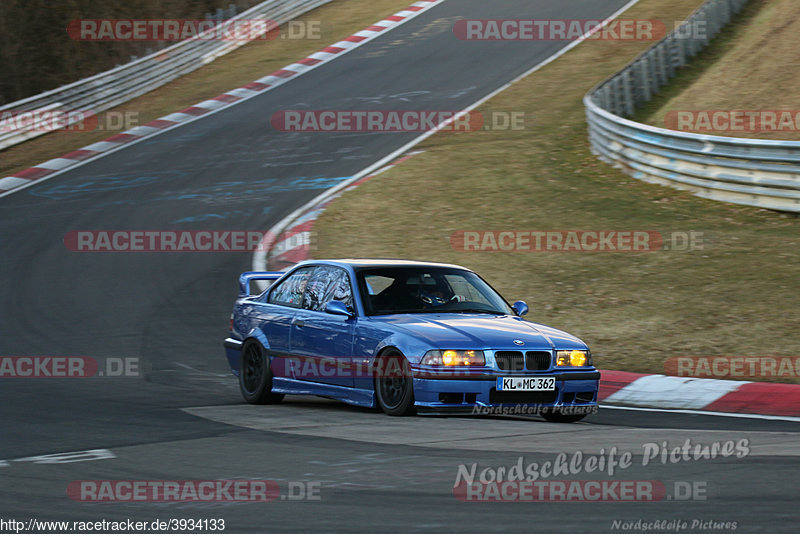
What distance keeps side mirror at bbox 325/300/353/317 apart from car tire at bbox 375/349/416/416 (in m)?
0.63

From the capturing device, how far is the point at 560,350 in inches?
352

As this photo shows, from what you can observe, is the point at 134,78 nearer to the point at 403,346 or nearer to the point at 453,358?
the point at 403,346

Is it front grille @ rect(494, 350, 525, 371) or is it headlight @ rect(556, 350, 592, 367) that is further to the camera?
headlight @ rect(556, 350, 592, 367)

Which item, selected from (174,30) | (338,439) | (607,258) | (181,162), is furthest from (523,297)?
(174,30)

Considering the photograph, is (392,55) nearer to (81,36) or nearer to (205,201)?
(81,36)

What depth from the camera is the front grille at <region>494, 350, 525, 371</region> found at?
868 centimetres

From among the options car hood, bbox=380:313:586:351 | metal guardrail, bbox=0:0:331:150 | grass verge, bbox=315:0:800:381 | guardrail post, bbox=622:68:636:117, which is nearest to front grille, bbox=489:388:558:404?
car hood, bbox=380:313:586:351

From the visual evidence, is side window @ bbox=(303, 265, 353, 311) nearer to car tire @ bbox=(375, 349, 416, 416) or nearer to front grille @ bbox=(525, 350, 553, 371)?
car tire @ bbox=(375, 349, 416, 416)

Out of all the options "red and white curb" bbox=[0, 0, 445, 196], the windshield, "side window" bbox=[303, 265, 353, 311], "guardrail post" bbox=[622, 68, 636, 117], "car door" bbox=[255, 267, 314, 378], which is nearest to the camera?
the windshield

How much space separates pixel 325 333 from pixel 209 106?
21.4m

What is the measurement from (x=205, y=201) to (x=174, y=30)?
1709 cm

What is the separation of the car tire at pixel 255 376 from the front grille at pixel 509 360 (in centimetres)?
240

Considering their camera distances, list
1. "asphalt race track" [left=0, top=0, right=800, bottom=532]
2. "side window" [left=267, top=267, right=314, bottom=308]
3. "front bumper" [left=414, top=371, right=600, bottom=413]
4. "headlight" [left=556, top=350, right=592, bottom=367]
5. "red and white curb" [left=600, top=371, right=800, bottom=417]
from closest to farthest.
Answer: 1. "asphalt race track" [left=0, top=0, right=800, bottom=532]
2. "front bumper" [left=414, top=371, right=600, bottom=413]
3. "headlight" [left=556, top=350, right=592, bottom=367]
4. "red and white curb" [left=600, top=371, right=800, bottom=417]
5. "side window" [left=267, top=267, right=314, bottom=308]

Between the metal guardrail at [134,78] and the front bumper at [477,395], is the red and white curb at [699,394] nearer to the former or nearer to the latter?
the front bumper at [477,395]
